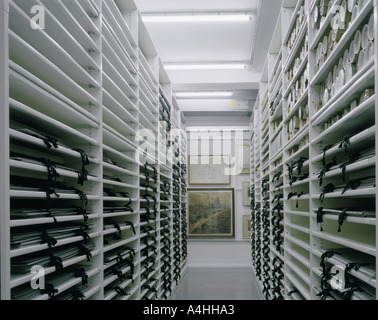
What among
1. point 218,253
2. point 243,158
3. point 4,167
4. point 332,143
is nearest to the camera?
point 4,167

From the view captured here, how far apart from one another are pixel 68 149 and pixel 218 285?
18.5ft

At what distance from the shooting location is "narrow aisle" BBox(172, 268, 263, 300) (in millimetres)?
→ 6285

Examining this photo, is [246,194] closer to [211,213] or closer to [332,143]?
[211,213]

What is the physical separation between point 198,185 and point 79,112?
770 cm

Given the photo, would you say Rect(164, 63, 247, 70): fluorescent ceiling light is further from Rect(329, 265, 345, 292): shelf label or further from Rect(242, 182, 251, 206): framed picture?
Rect(329, 265, 345, 292): shelf label

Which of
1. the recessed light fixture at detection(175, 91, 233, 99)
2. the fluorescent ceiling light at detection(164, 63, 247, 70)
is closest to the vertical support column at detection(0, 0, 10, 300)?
the fluorescent ceiling light at detection(164, 63, 247, 70)

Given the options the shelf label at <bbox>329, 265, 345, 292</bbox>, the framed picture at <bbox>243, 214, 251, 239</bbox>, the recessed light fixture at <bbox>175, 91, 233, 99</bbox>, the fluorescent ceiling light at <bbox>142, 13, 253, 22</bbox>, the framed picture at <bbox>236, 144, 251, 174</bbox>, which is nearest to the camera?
the shelf label at <bbox>329, 265, 345, 292</bbox>

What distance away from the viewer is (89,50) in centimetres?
263

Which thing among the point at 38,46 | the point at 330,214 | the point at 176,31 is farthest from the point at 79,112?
the point at 176,31

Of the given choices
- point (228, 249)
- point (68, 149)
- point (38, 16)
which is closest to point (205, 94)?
point (228, 249)

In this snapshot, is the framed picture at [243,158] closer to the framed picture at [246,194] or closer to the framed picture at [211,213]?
the framed picture at [246,194]

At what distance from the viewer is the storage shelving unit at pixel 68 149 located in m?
1.67

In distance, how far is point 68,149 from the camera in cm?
218

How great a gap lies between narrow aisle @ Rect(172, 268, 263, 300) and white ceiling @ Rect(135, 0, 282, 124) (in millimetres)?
3649
